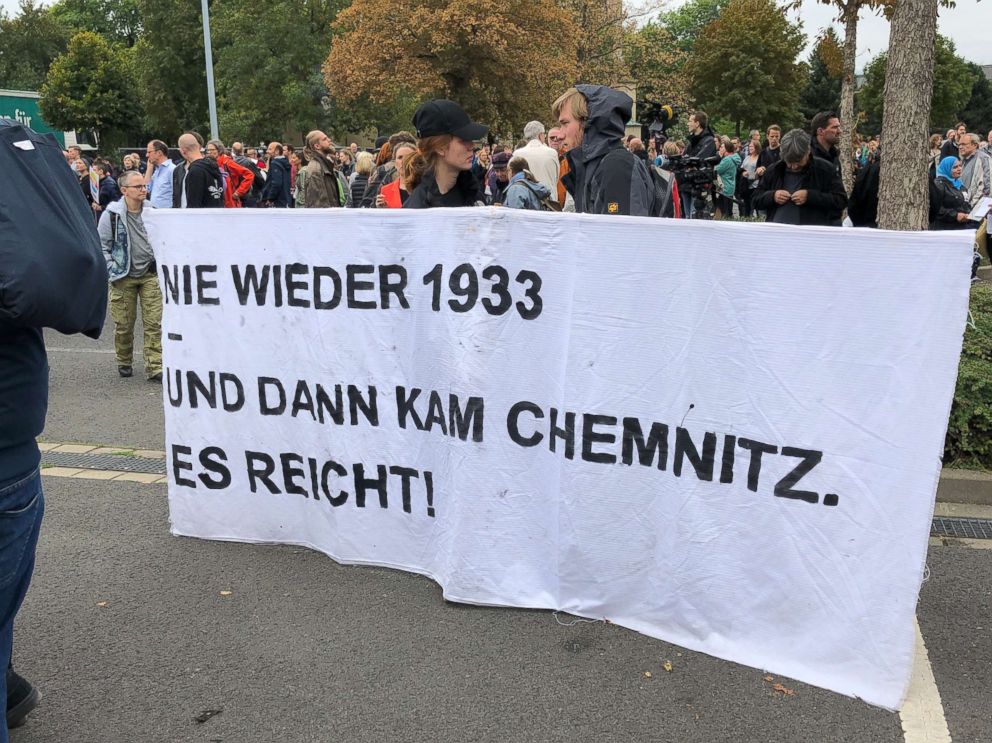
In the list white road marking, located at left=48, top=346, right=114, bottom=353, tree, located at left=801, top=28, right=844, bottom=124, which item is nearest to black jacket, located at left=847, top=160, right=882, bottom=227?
white road marking, located at left=48, top=346, right=114, bottom=353

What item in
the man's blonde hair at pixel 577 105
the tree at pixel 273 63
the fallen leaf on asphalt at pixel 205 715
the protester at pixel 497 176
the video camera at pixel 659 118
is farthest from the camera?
the tree at pixel 273 63

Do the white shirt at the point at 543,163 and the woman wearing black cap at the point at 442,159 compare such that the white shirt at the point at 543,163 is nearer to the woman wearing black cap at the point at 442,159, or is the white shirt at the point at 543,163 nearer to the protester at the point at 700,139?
the protester at the point at 700,139

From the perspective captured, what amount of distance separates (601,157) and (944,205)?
5.60m

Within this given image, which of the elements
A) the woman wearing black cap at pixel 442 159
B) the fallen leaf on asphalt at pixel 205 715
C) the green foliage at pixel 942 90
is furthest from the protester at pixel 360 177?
the green foliage at pixel 942 90

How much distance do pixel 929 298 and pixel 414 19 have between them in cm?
3071

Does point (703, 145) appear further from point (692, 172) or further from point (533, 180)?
point (533, 180)

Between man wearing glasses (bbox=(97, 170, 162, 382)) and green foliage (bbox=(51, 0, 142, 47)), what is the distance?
257 feet

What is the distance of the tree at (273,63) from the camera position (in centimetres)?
4153

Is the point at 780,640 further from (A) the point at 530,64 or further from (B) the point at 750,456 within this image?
(A) the point at 530,64

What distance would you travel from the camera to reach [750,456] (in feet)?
10.3

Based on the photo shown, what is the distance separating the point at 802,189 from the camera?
6.89 meters

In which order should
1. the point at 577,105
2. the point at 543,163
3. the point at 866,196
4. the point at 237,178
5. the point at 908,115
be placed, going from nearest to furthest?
the point at 577,105 < the point at 908,115 < the point at 866,196 < the point at 543,163 < the point at 237,178

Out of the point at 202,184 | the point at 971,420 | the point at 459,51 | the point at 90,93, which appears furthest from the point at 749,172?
the point at 90,93

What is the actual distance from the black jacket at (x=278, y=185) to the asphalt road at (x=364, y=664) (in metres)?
8.44
